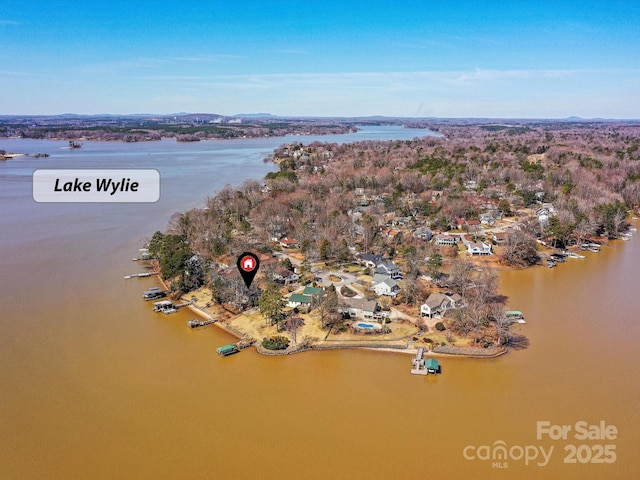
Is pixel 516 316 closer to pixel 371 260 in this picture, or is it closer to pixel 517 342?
pixel 517 342

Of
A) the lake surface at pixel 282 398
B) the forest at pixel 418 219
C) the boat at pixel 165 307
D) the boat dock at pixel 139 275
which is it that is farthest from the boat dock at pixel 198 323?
Result: the boat dock at pixel 139 275

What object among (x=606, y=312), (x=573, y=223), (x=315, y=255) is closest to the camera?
(x=606, y=312)

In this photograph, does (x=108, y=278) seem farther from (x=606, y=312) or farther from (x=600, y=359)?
(x=606, y=312)

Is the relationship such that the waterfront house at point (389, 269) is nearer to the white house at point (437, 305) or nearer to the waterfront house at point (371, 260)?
the waterfront house at point (371, 260)

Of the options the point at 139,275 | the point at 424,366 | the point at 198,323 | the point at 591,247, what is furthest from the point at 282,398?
the point at 591,247

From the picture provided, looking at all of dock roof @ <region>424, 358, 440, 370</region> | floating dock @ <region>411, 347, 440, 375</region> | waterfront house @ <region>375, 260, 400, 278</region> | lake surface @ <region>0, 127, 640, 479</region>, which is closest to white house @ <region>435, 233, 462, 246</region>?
waterfront house @ <region>375, 260, 400, 278</region>

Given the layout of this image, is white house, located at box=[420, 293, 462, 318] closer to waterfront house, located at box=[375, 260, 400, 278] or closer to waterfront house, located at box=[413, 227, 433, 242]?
waterfront house, located at box=[375, 260, 400, 278]

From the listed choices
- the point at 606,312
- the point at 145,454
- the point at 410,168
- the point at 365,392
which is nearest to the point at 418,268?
the point at 606,312
